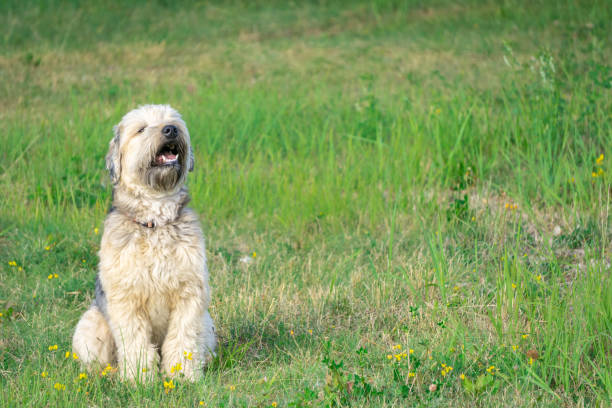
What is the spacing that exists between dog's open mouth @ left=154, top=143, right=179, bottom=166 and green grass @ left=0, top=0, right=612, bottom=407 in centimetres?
143

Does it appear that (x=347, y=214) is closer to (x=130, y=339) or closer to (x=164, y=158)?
(x=164, y=158)

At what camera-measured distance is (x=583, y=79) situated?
9.77m

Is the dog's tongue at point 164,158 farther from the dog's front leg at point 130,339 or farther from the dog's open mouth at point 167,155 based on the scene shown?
the dog's front leg at point 130,339

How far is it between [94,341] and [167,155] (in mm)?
1363

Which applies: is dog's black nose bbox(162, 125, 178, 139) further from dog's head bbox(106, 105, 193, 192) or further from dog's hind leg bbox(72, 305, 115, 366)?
dog's hind leg bbox(72, 305, 115, 366)

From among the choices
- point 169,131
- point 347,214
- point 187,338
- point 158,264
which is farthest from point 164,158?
point 347,214

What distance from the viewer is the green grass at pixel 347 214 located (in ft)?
14.6

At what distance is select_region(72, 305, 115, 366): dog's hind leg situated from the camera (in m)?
4.70

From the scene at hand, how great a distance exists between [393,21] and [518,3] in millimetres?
2816

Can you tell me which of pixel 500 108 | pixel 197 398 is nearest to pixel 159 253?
pixel 197 398

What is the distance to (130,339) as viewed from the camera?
453 centimetres

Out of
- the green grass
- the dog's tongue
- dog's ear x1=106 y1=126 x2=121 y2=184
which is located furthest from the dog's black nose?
the green grass

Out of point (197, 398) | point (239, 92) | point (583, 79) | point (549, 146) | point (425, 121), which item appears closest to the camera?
point (197, 398)

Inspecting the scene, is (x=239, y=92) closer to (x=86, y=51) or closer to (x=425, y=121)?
(x=425, y=121)
